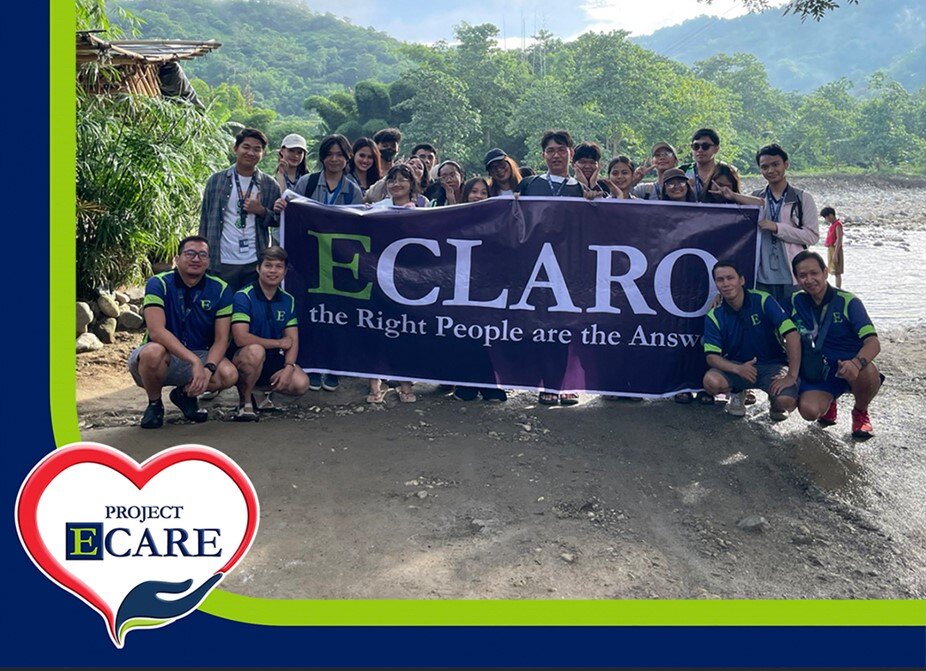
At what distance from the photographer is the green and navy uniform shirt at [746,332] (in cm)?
517

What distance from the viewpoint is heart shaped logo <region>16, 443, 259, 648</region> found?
2.96 meters

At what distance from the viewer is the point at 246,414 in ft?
17.0

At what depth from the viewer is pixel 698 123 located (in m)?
35.2

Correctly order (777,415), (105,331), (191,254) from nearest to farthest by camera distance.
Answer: (191,254)
(777,415)
(105,331)

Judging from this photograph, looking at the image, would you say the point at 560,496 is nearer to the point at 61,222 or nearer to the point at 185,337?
the point at 185,337

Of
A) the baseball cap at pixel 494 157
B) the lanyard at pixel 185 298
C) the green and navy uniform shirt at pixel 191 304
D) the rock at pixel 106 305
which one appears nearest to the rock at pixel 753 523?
the baseball cap at pixel 494 157

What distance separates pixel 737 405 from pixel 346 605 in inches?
128

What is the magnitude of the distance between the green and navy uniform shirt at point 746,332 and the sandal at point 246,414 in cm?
276

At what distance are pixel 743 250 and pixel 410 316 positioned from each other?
2160mm

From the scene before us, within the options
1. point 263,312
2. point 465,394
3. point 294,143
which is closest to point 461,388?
point 465,394

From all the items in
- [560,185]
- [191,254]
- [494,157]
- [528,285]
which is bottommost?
[528,285]

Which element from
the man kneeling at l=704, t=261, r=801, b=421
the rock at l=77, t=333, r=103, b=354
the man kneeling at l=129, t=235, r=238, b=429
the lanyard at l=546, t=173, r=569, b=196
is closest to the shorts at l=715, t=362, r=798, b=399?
the man kneeling at l=704, t=261, r=801, b=421

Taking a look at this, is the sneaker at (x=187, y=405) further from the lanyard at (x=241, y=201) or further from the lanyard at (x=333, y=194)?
the lanyard at (x=333, y=194)

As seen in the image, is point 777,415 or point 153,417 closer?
point 153,417
